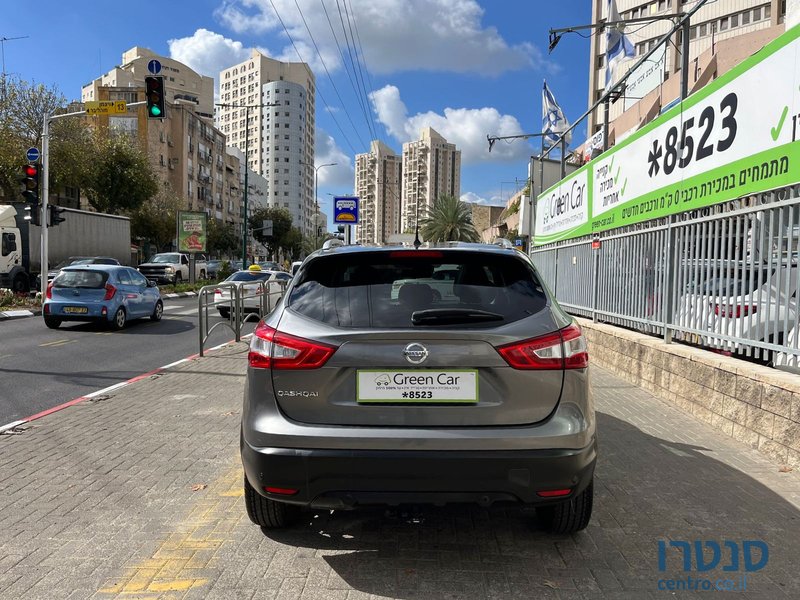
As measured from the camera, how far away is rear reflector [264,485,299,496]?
9.10 feet

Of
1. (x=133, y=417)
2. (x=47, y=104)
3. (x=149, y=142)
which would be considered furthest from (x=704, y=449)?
(x=149, y=142)

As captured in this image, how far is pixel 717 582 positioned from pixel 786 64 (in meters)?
4.35

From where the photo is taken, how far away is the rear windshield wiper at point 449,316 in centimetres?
282

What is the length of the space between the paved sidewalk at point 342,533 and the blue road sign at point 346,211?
12863 millimetres

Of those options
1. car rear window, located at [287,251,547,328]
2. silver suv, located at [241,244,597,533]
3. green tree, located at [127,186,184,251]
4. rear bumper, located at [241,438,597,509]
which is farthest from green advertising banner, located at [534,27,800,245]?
green tree, located at [127,186,184,251]

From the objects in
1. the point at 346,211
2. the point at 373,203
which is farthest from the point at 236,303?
the point at 373,203

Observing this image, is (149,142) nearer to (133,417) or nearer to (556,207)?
(556,207)

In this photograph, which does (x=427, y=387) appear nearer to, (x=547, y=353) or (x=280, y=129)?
(x=547, y=353)

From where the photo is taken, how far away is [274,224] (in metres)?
85.8

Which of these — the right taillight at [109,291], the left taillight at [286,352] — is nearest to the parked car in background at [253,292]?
the right taillight at [109,291]

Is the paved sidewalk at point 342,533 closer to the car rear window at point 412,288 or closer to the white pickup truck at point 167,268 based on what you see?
the car rear window at point 412,288

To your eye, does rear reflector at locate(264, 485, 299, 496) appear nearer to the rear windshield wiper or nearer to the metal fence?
the rear windshield wiper

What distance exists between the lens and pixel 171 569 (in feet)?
9.70

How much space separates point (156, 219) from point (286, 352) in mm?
53111
